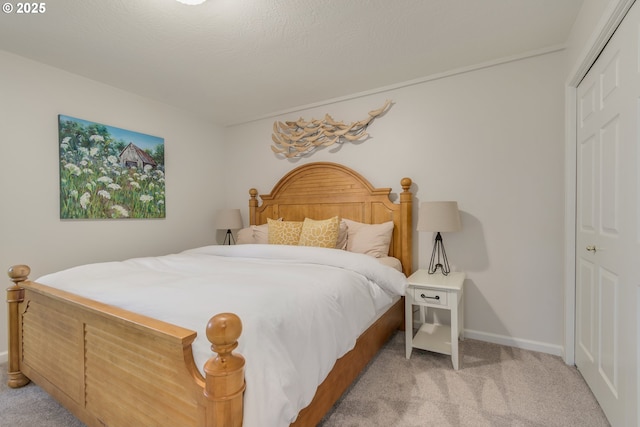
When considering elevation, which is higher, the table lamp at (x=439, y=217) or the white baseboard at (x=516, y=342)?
the table lamp at (x=439, y=217)

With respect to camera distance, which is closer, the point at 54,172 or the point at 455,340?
the point at 455,340

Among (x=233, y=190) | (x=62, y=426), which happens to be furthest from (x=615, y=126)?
(x=233, y=190)

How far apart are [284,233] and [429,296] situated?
144cm

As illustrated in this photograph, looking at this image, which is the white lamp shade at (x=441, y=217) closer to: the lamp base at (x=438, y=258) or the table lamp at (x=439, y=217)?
the table lamp at (x=439, y=217)

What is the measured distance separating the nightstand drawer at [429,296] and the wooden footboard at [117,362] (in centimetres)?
154

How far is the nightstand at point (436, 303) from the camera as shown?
2.00 metres

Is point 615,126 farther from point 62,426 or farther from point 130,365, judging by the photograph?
point 62,426

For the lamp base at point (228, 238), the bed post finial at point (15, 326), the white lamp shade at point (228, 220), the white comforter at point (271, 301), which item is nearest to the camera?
the white comforter at point (271, 301)

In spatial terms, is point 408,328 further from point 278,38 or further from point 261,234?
point 278,38

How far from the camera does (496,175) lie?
2420 millimetres

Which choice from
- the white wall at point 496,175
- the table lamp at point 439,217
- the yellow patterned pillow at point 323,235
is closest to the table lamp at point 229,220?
the yellow patterned pillow at point 323,235

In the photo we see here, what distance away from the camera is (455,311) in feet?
6.53

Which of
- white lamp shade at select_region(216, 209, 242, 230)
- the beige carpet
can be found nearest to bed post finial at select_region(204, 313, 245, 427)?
the beige carpet

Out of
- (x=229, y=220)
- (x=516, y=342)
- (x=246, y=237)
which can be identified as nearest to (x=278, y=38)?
(x=246, y=237)
